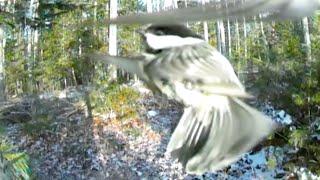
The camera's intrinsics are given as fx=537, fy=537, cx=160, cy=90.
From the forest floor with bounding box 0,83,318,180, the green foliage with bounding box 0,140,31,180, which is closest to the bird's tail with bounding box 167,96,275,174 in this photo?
the green foliage with bounding box 0,140,31,180

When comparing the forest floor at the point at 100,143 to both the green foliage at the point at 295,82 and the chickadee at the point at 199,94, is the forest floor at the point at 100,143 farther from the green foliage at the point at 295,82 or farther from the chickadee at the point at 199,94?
the chickadee at the point at 199,94

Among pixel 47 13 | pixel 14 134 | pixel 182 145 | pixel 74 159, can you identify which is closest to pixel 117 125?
pixel 74 159

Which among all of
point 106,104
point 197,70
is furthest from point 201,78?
point 106,104

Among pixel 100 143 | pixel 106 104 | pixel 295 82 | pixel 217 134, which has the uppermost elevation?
pixel 217 134

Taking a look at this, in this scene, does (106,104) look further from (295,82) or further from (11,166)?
(11,166)

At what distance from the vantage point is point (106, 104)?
17.8ft

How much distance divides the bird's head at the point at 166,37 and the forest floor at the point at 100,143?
3.96m

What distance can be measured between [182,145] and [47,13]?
3942 mm

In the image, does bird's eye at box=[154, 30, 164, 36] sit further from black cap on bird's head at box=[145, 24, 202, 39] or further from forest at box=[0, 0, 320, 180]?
forest at box=[0, 0, 320, 180]

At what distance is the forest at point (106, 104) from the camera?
3332 millimetres

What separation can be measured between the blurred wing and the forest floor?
12.9ft

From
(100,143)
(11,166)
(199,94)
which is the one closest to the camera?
(199,94)

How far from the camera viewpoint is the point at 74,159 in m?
5.25

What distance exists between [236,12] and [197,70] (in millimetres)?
86
